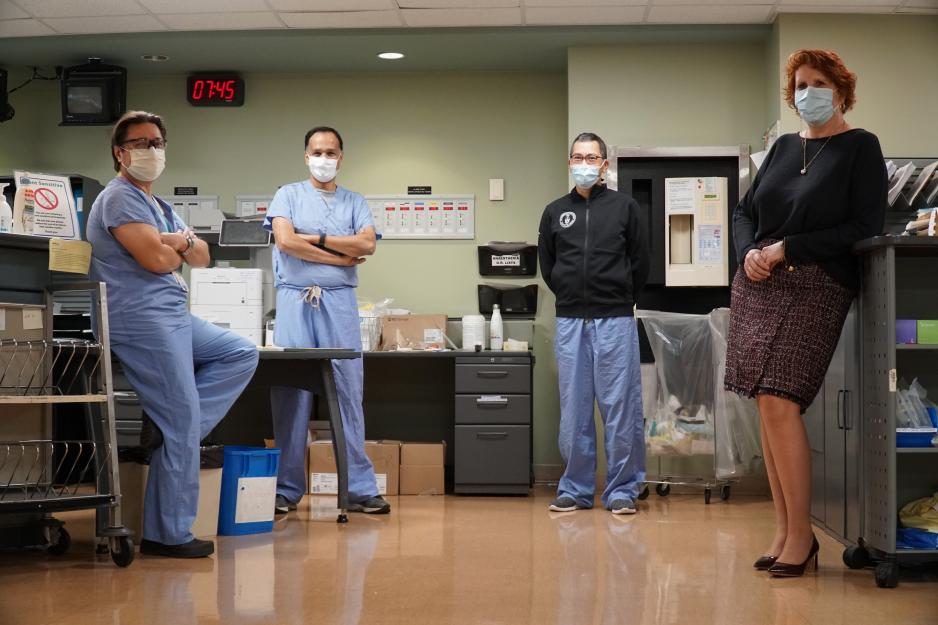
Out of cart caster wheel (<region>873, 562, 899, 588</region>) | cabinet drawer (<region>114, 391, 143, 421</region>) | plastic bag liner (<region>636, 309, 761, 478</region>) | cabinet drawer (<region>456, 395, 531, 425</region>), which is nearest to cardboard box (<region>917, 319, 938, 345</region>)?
cart caster wheel (<region>873, 562, 899, 588</region>)

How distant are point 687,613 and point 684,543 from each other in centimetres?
123

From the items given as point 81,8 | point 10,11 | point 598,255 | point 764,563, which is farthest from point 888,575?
point 10,11

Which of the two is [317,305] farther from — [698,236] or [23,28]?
[23,28]

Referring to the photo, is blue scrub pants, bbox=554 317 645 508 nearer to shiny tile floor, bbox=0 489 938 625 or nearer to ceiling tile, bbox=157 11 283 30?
shiny tile floor, bbox=0 489 938 625

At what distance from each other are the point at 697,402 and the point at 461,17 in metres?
2.35

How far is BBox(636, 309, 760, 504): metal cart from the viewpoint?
211 inches

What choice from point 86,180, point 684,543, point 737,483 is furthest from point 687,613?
point 86,180

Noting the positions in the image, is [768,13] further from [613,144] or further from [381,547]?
[381,547]

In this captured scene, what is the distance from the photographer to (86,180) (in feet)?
20.6

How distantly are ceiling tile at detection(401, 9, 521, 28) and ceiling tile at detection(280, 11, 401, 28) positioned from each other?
9 cm

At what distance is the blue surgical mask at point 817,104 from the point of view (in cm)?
318

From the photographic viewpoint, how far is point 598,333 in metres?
4.89

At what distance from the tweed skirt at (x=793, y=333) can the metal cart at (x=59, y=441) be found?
2.00 m

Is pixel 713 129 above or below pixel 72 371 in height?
above
